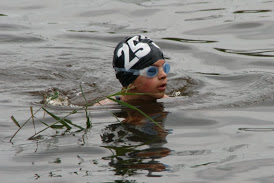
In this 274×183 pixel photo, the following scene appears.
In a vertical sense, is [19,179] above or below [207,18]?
below

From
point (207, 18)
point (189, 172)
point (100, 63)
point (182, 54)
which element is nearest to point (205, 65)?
point (182, 54)

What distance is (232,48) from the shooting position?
11.3 metres

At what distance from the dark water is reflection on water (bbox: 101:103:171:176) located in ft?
0.03

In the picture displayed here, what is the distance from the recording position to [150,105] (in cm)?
807

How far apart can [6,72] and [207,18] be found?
4790mm

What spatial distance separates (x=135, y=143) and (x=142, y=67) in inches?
80.7

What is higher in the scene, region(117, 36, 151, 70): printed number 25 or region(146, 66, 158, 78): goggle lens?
region(117, 36, 151, 70): printed number 25

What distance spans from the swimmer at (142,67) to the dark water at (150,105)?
35cm

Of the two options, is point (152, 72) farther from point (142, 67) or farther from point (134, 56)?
point (134, 56)

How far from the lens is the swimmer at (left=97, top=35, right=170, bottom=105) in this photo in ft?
26.6

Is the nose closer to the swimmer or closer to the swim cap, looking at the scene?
the swimmer

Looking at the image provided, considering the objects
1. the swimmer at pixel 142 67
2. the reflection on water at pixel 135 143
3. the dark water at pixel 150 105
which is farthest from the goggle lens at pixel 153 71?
the reflection on water at pixel 135 143

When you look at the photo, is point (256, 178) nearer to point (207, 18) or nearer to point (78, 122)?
point (78, 122)

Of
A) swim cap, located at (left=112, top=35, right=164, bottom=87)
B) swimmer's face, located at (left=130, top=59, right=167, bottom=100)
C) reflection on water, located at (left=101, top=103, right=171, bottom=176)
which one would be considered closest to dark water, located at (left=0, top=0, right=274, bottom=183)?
reflection on water, located at (left=101, top=103, right=171, bottom=176)
